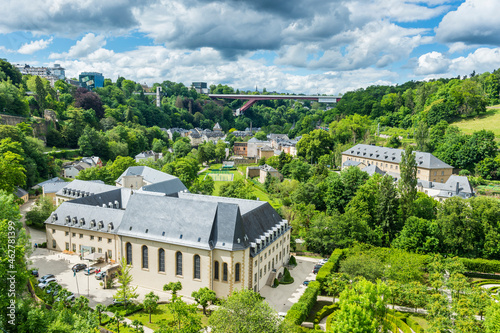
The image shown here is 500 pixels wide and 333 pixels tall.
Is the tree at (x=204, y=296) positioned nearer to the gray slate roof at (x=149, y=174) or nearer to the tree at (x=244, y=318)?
the tree at (x=244, y=318)

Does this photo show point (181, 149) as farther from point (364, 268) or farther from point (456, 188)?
point (364, 268)

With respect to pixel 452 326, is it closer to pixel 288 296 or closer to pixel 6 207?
pixel 288 296

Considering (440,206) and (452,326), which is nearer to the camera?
(452,326)

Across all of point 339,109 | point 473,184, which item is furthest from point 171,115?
point 473,184

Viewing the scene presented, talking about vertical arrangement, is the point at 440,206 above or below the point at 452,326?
above

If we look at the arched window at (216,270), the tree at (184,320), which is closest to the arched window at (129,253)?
the arched window at (216,270)

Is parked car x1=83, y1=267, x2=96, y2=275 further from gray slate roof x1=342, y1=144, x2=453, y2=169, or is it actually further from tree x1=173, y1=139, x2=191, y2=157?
tree x1=173, y1=139, x2=191, y2=157

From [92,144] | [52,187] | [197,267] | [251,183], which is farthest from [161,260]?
[92,144]

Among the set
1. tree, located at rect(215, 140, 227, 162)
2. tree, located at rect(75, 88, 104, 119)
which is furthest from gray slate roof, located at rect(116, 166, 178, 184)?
tree, located at rect(75, 88, 104, 119)
